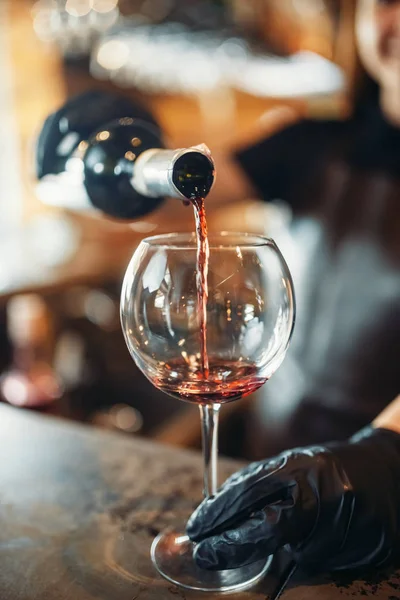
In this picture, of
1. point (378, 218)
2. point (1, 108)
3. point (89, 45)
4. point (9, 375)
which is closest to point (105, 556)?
point (378, 218)

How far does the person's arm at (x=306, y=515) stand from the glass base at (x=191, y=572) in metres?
0.01

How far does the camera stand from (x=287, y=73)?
2367 millimetres

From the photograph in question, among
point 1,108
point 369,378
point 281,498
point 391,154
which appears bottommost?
point 369,378

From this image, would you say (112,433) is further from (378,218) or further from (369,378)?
(378,218)

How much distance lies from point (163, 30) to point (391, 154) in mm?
940

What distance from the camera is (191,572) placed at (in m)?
0.57

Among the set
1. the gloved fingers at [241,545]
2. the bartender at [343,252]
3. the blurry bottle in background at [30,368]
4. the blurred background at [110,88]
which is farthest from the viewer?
the blurred background at [110,88]

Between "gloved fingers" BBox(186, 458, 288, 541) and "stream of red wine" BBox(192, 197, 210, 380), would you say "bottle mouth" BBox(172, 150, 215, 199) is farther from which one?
"gloved fingers" BBox(186, 458, 288, 541)

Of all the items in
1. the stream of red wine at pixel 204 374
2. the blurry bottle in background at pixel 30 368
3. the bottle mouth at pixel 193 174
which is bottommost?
the blurry bottle in background at pixel 30 368

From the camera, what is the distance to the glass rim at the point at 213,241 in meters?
0.59

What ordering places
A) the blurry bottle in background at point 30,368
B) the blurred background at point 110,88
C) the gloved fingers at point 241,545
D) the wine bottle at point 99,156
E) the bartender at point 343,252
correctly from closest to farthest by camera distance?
the gloved fingers at point 241,545 < the wine bottle at point 99,156 < the bartender at point 343,252 < the blurry bottle in background at point 30,368 < the blurred background at point 110,88

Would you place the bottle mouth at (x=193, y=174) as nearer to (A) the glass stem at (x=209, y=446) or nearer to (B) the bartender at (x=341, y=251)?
(A) the glass stem at (x=209, y=446)

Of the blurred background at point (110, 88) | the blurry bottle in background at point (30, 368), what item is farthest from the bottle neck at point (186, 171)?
the blurry bottle in background at point (30, 368)

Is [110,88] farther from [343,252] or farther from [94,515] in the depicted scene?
[94,515]
